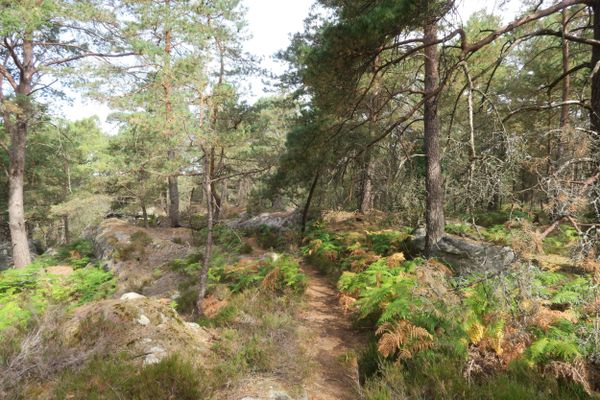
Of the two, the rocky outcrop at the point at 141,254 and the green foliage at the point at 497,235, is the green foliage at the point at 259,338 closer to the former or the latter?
the rocky outcrop at the point at 141,254

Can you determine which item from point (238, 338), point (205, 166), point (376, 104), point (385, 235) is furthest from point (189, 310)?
point (376, 104)

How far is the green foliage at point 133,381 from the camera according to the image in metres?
3.27

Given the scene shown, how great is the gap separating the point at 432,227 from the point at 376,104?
161 inches

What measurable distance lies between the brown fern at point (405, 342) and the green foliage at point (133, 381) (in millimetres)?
2385

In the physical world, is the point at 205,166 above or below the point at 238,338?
above

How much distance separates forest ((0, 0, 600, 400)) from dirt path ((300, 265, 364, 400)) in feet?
0.13

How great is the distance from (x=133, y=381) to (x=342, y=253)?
23.5 feet

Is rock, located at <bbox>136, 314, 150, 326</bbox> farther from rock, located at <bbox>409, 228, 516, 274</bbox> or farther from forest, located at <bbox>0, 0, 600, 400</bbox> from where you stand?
rock, located at <bbox>409, 228, 516, 274</bbox>

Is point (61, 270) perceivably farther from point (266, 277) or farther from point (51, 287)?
point (266, 277)

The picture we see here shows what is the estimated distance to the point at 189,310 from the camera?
7.34 m

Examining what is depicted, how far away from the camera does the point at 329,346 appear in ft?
17.3

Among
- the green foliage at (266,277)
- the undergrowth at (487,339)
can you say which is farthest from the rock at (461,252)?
the green foliage at (266,277)

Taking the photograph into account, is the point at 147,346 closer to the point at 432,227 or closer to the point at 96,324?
the point at 96,324

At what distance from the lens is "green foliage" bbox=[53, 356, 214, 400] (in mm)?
3268
